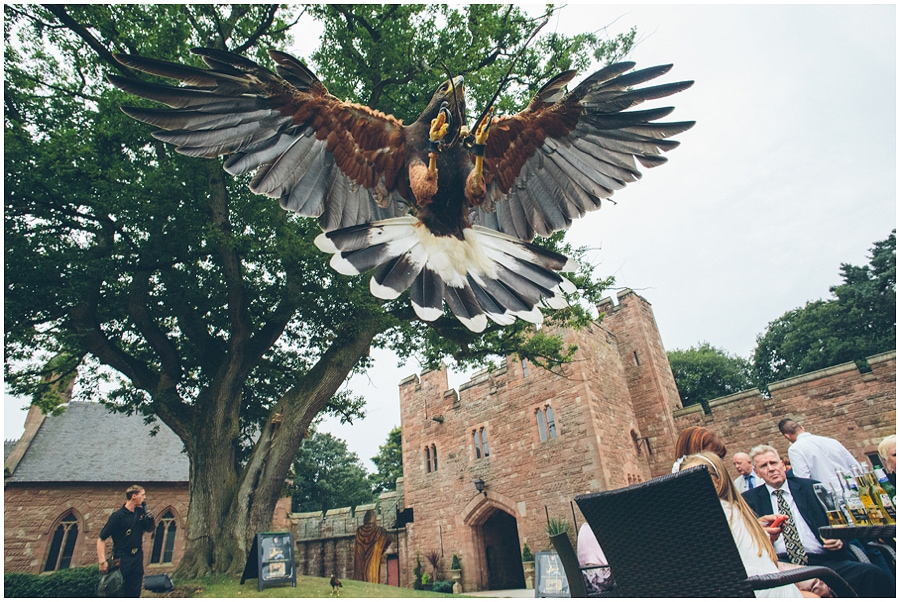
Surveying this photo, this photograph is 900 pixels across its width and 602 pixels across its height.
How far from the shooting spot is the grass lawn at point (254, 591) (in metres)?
6.32

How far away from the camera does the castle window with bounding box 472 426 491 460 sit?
18555mm

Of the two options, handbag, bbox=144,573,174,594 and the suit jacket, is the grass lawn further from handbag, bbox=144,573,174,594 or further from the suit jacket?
the suit jacket

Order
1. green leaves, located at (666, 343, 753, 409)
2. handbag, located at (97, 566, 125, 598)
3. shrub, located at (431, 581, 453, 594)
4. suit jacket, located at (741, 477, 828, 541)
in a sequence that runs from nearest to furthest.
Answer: suit jacket, located at (741, 477, 828, 541) < handbag, located at (97, 566, 125, 598) < shrub, located at (431, 581, 453, 594) < green leaves, located at (666, 343, 753, 409)

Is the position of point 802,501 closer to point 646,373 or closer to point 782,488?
point 782,488

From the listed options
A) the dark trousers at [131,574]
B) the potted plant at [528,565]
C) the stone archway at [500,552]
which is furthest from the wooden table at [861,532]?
→ the stone archway at [500,552]

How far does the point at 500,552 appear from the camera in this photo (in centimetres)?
1797

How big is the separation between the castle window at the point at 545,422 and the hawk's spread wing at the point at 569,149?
14646 mm

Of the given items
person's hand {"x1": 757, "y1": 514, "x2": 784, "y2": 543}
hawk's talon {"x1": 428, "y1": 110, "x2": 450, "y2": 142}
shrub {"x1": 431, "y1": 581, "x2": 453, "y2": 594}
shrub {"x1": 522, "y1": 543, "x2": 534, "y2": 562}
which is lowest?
shrub {"x1": 431, "y1": 581, "x2": 453, "y2": 594}

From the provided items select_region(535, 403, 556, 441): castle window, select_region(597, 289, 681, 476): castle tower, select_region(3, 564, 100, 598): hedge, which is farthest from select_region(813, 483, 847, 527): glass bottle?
select_region(597, 289, 681, 476): castle tower

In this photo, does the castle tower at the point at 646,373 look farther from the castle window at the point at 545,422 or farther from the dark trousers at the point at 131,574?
the dark trousers at the point at 131,574

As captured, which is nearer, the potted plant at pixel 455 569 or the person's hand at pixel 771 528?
the person's hand at pixel 771 528

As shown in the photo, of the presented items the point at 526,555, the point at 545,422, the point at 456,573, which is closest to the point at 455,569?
the point at 456,573

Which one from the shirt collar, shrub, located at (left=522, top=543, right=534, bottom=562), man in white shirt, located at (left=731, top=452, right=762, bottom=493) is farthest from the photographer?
shrub, located at (left=522, top=543, right=534, bottom=562)

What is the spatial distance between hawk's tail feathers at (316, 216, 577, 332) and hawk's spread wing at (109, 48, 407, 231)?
46 cm
